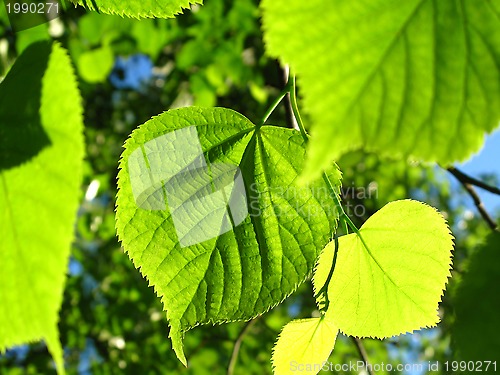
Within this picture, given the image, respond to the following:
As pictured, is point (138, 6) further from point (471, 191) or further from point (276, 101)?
point (471, 191)

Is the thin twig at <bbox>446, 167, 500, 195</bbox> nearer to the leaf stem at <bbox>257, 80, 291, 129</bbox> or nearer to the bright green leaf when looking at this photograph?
the leaf stem at <bbox>257, 80, 291, 129</bbox>

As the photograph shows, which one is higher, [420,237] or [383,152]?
[383,152]

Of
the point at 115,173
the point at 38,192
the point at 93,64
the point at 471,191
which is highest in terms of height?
the point at 38,192

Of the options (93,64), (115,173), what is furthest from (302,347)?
(115,173)

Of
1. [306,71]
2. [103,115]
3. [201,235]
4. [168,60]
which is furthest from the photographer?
[103,115]

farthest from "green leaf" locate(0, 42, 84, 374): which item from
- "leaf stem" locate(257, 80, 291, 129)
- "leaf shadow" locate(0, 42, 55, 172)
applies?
"leaf stem" locate(257, 80, 291, 129)

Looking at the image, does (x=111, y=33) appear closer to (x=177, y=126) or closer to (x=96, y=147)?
(x=96, y=147)

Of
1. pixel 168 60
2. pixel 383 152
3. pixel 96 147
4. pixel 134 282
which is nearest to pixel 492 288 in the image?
pixel 383 152

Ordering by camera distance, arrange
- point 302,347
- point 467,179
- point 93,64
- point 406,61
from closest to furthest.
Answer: point 406,61, point 302,347, point 467,179, point 93,64
